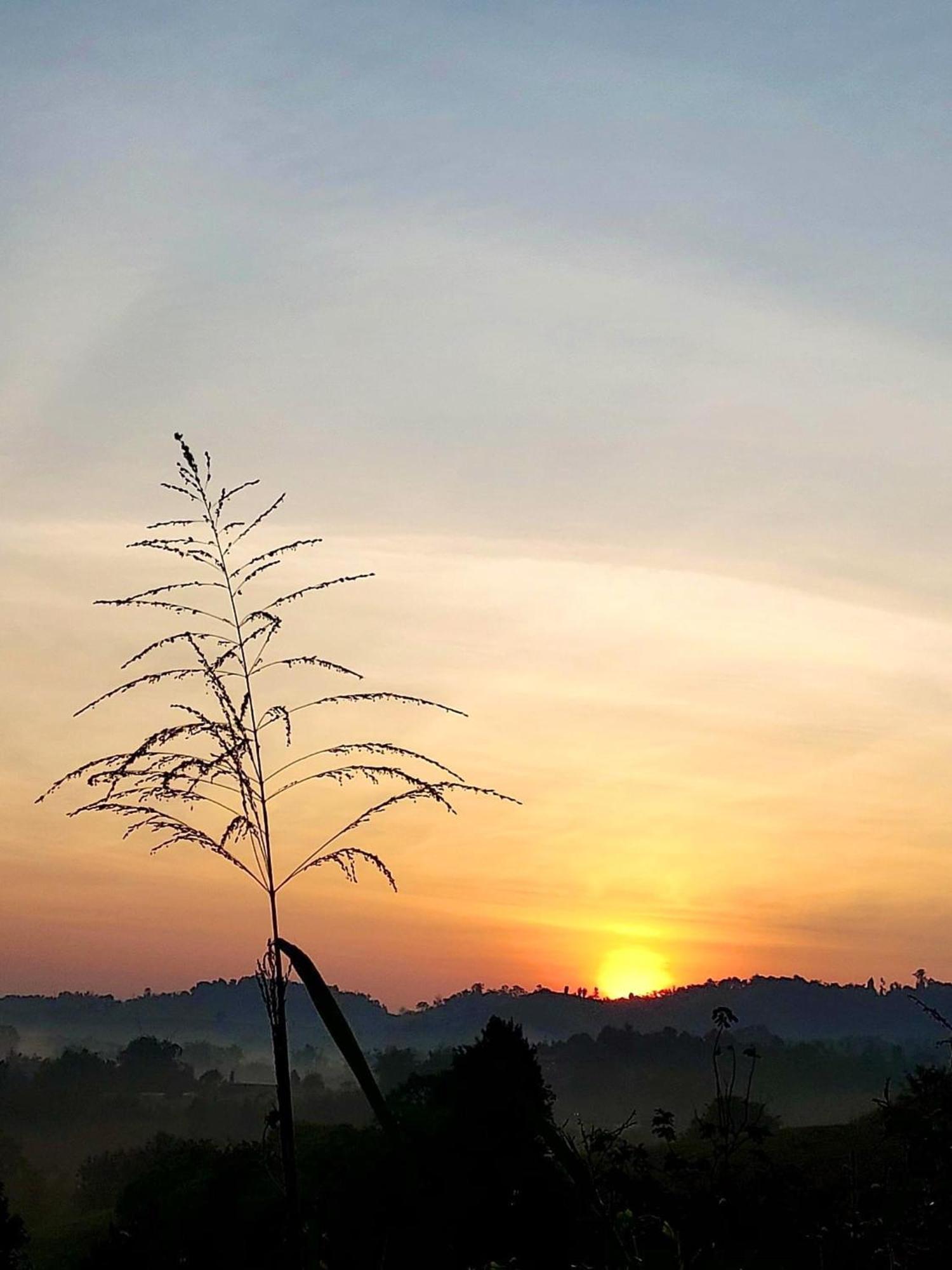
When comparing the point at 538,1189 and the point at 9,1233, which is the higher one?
the point at 538,1189

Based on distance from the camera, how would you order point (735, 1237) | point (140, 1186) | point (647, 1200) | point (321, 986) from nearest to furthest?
point (321, 986) < point (647, 1200) < point (735, 1237) < point (140, 1186)

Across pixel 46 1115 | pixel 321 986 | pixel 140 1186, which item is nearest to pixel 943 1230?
pixel 321 986

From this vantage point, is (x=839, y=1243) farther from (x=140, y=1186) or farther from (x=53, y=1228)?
(x=53, y=1228)

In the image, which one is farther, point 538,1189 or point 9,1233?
point 9,1233

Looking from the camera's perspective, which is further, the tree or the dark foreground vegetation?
the tree

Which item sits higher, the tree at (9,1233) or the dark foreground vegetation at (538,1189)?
the dark foreground vegetation at (538,1189)

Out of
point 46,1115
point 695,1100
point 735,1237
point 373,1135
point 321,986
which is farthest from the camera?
point 695,1100

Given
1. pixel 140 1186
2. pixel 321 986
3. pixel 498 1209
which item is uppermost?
pixel 321 986

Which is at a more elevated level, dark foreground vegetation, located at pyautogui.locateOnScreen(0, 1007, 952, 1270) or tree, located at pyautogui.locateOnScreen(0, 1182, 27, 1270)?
dark foreground vegetation, located at pyautogui.locateOnScreen(0, 1007, 952, 1270)

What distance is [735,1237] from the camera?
16.8 metres

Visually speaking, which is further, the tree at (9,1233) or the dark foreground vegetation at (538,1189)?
the tree at (9,1233)

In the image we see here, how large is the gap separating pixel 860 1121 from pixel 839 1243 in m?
38.3

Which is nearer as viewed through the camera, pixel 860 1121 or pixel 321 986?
pixel 321 986

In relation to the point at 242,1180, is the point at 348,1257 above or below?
above
